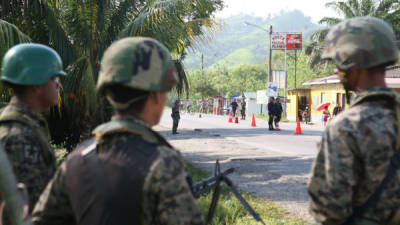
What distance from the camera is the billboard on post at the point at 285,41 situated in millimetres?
37875

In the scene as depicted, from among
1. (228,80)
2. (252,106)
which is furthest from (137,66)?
(228,80)

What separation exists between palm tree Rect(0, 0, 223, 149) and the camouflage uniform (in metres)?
6.35

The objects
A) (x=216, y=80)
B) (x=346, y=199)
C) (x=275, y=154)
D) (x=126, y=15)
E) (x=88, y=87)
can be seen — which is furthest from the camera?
(x=216, y=80)

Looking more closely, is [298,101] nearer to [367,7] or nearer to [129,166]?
[367,7]

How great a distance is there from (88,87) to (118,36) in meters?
1.82

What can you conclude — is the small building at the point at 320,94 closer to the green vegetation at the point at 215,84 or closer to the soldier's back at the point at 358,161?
the green vegetation at the point at 215,84

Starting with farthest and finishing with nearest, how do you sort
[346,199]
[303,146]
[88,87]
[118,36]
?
1. [303,146]
2. [118,36]
3. [88,87]
4. [346,199]

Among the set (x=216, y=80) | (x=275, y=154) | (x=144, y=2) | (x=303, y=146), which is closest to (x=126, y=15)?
(x=144, y=2)

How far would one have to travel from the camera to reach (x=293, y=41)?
1551 inches

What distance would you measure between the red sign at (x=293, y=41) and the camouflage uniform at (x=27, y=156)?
3838 cm

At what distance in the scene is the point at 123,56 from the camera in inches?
60.6

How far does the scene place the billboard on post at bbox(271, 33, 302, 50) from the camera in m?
37.9

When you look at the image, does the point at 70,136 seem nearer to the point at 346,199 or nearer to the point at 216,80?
the point at 346,199

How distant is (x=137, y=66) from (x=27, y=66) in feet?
3.10
